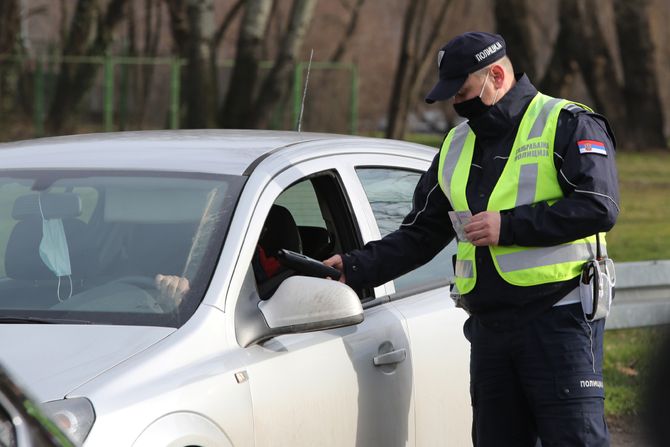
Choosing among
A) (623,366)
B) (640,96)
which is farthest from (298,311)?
(640,96)

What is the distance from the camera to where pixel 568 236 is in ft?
13.5

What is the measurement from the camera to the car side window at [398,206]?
4.84 m

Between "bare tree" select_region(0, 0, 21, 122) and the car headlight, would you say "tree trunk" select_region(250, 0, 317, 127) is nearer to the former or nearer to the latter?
"bare tree" select_region(0, 0, 21, 122)

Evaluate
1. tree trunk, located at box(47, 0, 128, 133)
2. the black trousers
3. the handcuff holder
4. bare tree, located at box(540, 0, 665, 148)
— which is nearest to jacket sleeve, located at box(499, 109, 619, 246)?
the handcuff holder

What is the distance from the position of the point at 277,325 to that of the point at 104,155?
39.0 inches

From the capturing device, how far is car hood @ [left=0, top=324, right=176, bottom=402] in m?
3.32

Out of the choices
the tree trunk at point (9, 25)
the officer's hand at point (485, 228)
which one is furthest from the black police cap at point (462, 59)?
the tree trunk at point (9, 25)

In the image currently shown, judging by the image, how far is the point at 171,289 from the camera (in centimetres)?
388

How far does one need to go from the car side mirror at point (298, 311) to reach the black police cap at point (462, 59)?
77 centimetres

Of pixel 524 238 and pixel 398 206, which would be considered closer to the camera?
pixel 524 238

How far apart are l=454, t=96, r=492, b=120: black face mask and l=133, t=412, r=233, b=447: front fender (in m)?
1.39

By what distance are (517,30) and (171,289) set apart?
24001mm

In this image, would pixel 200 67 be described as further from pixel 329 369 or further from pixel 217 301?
pixel 217 301

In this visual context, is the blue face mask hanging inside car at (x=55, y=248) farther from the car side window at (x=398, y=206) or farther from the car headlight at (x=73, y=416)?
the car side window at (x=398, y=206)
